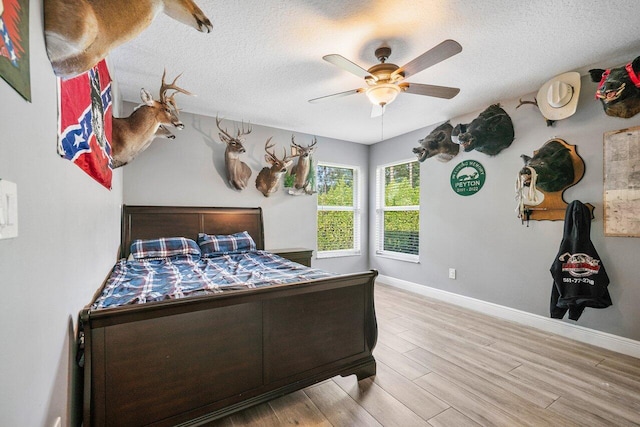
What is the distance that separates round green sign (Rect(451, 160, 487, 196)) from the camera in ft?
11.6

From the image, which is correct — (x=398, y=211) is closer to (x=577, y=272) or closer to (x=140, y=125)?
(x=577, y=272)

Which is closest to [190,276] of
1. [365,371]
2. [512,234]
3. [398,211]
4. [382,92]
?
[365,371]

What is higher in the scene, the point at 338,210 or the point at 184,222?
the point at 338,210

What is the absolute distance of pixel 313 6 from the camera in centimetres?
179

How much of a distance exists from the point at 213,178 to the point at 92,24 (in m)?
2.86

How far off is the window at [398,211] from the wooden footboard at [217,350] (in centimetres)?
275

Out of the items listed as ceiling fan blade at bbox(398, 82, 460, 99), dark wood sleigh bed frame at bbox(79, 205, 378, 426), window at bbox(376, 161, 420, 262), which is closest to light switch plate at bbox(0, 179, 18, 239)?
dark wood sleigh bed frame at bbox(79, 205, 378, 426)

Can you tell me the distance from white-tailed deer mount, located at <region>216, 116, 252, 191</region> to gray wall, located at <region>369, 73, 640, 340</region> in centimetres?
246

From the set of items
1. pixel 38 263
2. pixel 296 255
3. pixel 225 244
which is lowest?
pixel 296 255

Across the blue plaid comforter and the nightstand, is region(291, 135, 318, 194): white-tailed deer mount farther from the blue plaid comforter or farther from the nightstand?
the blue plaid comforter

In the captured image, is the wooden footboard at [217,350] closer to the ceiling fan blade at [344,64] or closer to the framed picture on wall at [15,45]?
the framed picture on wall at [15,45]

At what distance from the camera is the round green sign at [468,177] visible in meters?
3.52

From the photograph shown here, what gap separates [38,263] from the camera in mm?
891

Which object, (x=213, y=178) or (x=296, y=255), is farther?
(x=296, y=255)
